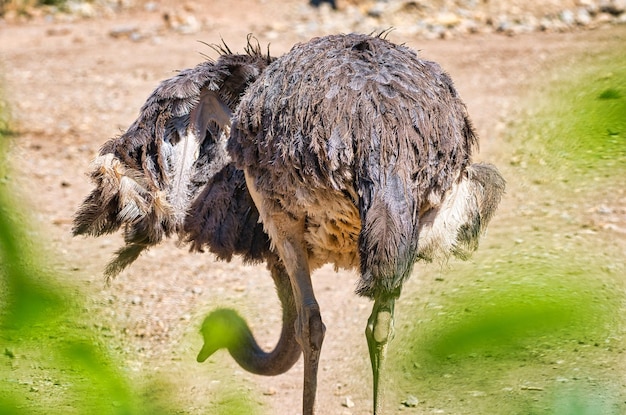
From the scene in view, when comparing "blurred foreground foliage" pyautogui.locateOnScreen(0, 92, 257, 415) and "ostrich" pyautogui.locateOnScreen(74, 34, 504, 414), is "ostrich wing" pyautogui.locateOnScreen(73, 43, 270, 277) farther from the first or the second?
"blurred foreground foliage" pyautogui.locateOnScreen(0, 92, 257, 415)

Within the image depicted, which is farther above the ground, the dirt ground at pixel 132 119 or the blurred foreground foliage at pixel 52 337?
the blurred foreground foliage at pixel 52 337

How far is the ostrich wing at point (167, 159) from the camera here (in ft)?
11.5

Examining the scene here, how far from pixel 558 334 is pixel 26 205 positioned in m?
0.47

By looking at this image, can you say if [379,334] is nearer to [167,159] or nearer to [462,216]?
[462,216]

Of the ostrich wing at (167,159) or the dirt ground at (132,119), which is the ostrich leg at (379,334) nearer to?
the dirt ground at (132,119)

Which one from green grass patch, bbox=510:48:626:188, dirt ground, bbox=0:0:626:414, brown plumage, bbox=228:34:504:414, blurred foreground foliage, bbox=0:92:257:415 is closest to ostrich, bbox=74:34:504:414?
brown plumage, bbox=228:34:504:414

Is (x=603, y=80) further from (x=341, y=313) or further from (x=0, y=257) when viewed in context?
(x=341, y=313)

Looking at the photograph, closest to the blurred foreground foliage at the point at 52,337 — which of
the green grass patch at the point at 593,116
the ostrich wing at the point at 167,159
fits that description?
the green grass patch at the point at 593,116

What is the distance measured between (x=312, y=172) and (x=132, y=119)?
244 inches

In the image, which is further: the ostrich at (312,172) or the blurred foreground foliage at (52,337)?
the ostrich at (312,172)

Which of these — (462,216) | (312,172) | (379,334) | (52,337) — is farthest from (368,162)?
(52,337)

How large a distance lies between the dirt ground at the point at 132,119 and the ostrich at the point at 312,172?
0.38 meters

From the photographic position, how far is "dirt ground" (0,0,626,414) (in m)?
4.73

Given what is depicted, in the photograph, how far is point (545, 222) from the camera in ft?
20.2
